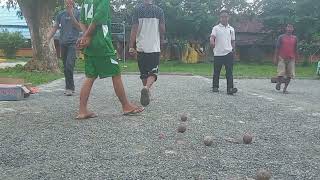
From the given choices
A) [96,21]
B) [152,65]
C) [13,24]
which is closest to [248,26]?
[13,24]

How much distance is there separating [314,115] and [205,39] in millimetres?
28229

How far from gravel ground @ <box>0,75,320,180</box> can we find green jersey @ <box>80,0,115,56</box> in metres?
0.91

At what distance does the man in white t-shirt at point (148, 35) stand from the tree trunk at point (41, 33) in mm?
11918

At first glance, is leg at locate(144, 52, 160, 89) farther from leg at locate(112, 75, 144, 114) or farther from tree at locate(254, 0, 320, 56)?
tree at locate(254, 0, 320, 56)

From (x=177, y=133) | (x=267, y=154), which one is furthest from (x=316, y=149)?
(x=177, y=133)

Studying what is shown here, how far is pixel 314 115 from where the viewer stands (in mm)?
7707

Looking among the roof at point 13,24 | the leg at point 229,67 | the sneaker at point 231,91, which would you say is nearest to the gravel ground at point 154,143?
the sneaker at point 231,91

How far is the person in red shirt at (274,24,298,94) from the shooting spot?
12.7m

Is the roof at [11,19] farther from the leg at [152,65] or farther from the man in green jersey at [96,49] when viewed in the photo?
the man in green jersey at [96,49]

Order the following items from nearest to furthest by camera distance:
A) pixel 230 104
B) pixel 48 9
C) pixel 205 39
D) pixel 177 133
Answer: pixel 177 133
pixel 230 104
pixel 48 9
pixel 205 39

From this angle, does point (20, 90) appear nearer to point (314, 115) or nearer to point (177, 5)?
point (314, 115)

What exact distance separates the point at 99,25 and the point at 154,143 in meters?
2.00

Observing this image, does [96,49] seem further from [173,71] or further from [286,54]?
[173,71]

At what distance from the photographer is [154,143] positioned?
5164mm
